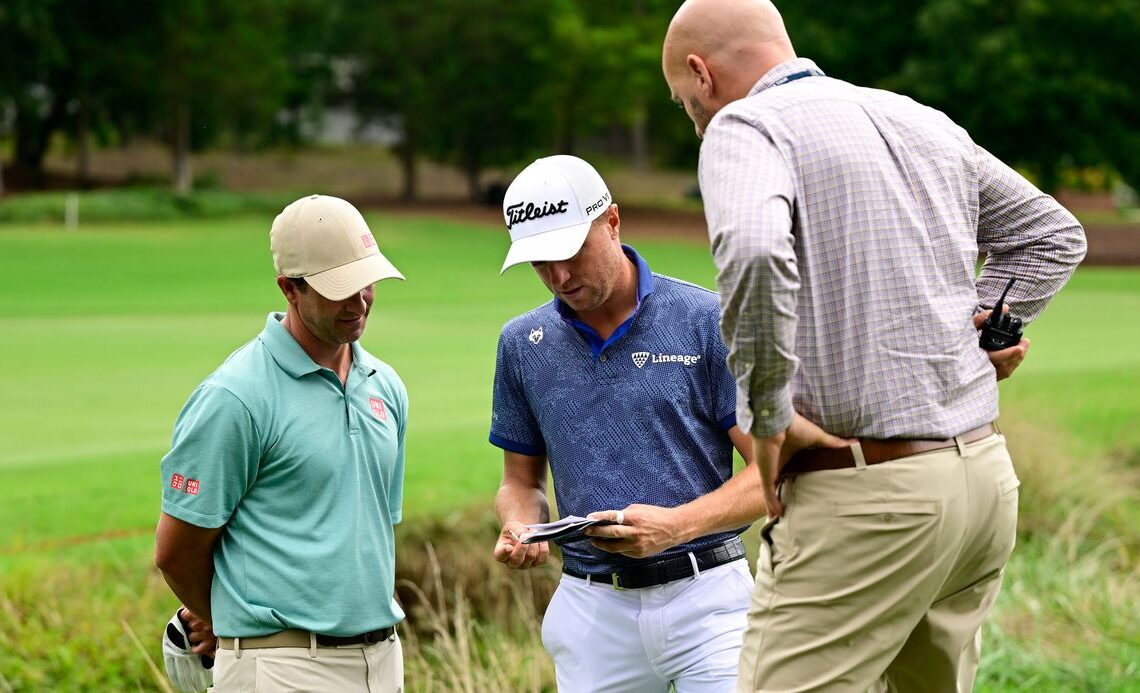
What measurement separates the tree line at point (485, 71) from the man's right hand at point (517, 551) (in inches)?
1374

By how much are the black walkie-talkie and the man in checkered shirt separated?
0.25 ft

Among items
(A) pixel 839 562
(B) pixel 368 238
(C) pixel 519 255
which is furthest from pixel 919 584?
(B) pixel 368 238

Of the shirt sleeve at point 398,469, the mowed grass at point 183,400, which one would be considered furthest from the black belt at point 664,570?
the mowed grass at point 183,400

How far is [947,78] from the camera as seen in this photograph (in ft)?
124

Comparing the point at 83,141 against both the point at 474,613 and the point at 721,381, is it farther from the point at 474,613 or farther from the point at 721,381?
the point at 721,381

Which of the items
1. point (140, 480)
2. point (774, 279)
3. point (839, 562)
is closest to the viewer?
point (774, 279)

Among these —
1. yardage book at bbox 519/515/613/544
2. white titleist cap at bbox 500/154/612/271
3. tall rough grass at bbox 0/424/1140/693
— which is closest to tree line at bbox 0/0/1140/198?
tall rough grass at bbox 0/424/1140/693

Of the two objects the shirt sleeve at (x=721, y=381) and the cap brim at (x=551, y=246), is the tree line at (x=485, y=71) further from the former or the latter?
the cap brim at (x=551, y=246)

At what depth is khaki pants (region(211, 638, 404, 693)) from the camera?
3373mm

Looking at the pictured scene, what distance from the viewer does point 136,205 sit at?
39375 millimetres

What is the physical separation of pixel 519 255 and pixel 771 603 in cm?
106

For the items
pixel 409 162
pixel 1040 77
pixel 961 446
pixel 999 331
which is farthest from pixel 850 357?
pixel 409 162

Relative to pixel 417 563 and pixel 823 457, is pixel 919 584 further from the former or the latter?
pixel 417 563

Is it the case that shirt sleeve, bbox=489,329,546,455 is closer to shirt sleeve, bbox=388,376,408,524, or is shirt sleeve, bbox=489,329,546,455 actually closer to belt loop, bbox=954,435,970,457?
shirt sleeve, bbox=388,376,408,524
